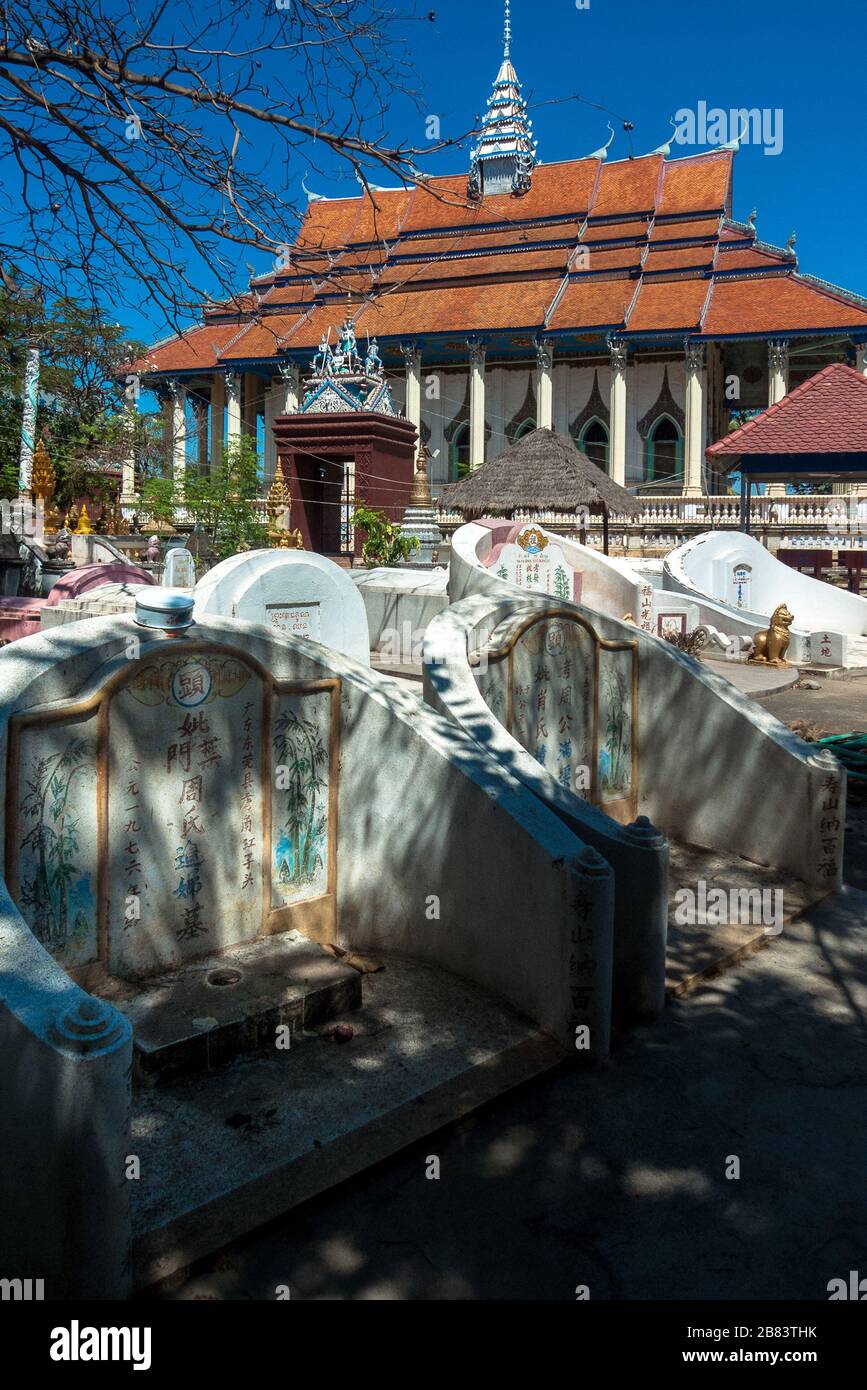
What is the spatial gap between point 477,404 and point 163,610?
3167 centimetres

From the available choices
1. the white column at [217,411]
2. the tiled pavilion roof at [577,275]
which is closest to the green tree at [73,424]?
the tiled pavilion roof at [577,275]

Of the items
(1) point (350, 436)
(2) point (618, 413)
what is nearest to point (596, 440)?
(2) point (618, 413)

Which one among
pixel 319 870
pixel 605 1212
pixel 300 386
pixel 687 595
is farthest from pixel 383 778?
pixel 300 386

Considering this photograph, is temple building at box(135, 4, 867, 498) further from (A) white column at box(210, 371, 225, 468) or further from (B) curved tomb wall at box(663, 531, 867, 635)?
(B) curved tomb wall at box(663, 531, 867, 635)

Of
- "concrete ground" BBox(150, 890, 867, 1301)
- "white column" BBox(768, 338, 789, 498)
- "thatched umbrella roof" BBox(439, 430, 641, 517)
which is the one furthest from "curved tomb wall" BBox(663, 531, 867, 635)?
"concrete ground" BBox(150, 890, 867, 1301)

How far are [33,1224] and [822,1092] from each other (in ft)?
9.47

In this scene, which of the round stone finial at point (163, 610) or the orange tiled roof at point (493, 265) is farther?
the orange tiled roof at point (493, 265)

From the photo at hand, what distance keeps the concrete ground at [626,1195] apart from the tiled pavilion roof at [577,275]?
29465 millimetres

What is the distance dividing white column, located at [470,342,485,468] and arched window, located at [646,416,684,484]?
18.3 feet

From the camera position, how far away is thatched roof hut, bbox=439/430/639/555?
18.6m

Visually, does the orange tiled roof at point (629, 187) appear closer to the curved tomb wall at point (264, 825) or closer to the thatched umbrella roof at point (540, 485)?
the thatched umbrella roof at point (540, 485)

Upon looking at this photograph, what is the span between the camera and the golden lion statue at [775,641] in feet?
50.6
